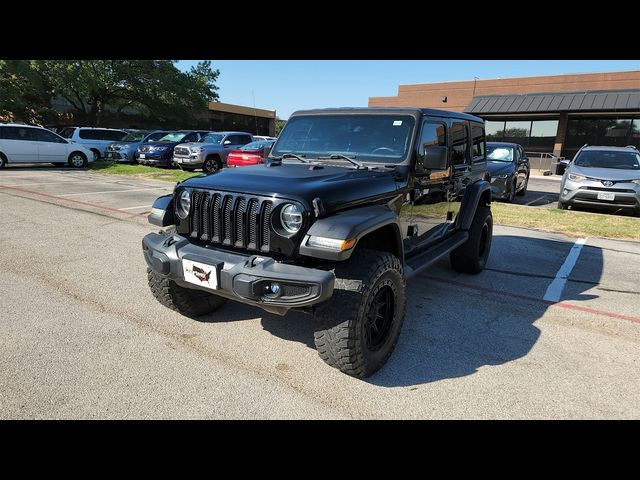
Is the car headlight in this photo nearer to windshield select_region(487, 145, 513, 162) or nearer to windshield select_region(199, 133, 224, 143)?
windshield select_region(487, 145, 513, 162)

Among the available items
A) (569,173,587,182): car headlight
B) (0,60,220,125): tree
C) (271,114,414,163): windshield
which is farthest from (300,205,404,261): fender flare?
(0,60,220,125): tree

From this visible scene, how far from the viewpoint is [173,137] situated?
18.2 meters

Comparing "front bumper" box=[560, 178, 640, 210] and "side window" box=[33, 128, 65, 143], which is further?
"side window" box=[33, 128, 65, 143]

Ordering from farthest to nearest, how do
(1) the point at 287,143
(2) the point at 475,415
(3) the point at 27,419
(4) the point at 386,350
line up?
1. (1) the point at 287,143
2. (4) the point at 386,350
3. (2) the point at 475,415
4. (3) the point at 27,419

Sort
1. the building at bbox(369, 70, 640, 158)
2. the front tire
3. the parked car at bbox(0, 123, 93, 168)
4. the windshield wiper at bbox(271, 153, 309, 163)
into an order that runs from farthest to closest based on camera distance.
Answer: the building at bbox(369, 70, 640, 158)
the front tire
the parked car at bbox(0, 123, 93, 168)
the windshield wiper at bbox(271, 153, 309, 163)

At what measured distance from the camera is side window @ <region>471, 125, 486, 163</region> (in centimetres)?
516

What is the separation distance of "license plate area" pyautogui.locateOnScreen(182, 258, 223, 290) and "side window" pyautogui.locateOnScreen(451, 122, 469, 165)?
2920 mm

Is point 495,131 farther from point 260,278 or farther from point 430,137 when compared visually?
point 260,278
